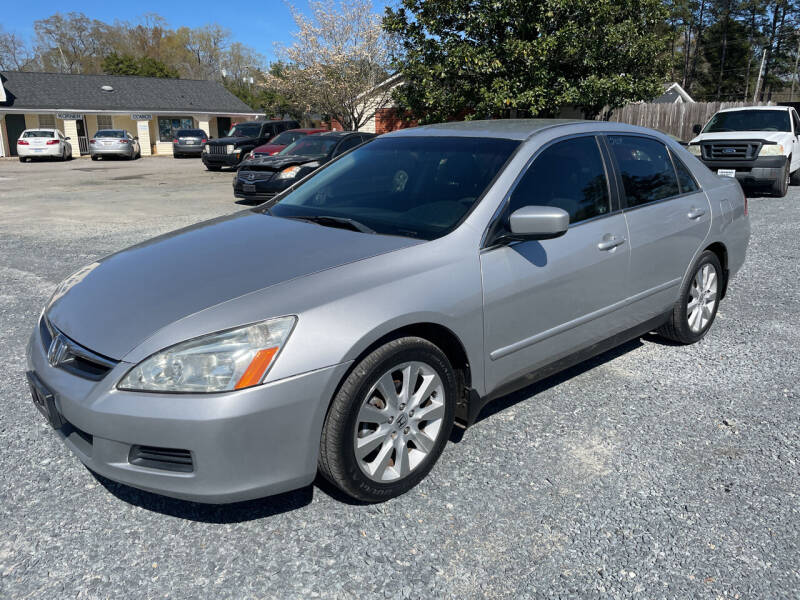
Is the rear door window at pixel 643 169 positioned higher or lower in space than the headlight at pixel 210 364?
higher

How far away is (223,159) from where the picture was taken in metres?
22.9

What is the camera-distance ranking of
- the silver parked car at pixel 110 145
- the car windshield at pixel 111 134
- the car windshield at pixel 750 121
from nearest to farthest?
the car windshield at pixel 750 121, the silver parked car at pixel 110 145, the car windshield at pixel 111 134

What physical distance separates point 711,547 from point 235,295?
2.14m

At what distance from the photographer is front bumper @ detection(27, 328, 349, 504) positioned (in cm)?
231

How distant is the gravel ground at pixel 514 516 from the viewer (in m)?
2.38

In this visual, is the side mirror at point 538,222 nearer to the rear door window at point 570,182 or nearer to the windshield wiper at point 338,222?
the rear door window at point 570,182

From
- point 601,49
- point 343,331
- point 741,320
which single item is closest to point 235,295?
point 343,331

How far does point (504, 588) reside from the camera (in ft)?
7.68

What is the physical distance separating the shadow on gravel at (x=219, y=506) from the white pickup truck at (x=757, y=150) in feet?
40.9

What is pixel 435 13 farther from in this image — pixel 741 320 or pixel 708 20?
pixel 708 20

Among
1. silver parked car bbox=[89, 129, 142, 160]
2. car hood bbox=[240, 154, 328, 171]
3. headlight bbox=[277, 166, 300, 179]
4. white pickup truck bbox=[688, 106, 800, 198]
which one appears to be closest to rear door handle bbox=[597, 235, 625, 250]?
headlight bbox=[277, 166, 300, 179]

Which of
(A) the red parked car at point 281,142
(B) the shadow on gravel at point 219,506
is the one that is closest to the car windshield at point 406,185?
(B) the shadow on gravel at point 219,506

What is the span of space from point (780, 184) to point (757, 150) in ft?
2.97

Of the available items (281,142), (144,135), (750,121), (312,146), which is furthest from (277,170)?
(144,135)
